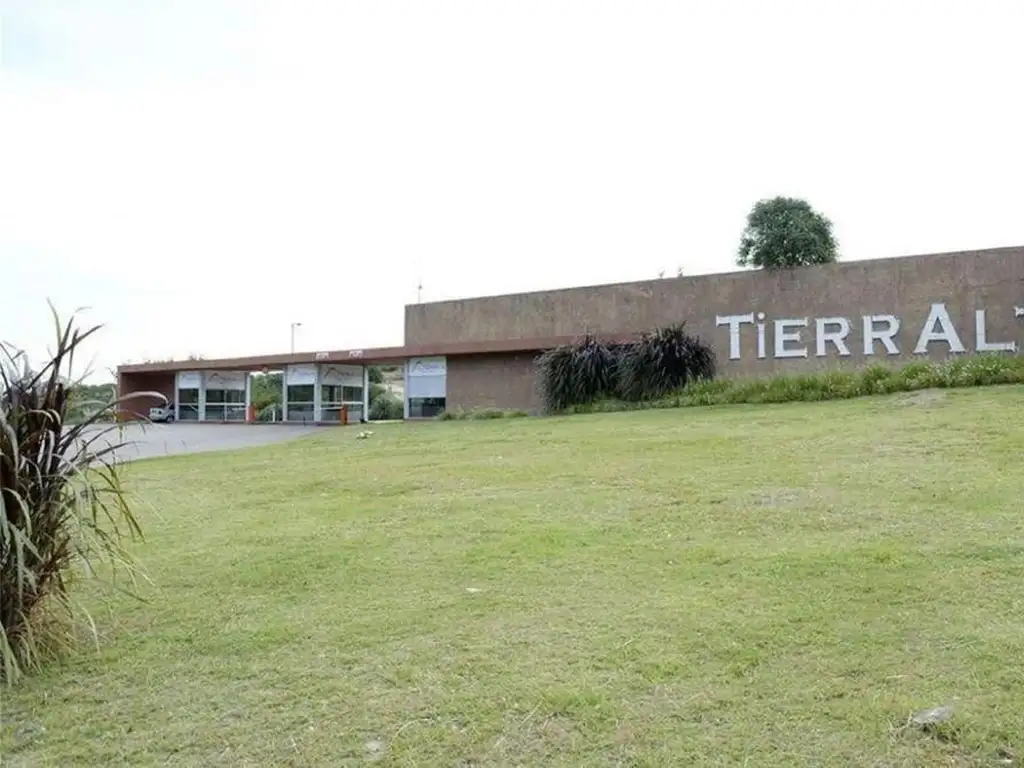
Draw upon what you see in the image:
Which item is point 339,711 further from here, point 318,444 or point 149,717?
point 318,444

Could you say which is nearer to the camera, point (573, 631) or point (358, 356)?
point (573, 631)

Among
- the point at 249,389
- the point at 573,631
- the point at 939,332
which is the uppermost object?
the point at 939,332

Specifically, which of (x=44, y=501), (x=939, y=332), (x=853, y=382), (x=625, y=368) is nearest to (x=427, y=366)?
(x=625, y=368)

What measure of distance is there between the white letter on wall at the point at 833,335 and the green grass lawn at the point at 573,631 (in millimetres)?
8836

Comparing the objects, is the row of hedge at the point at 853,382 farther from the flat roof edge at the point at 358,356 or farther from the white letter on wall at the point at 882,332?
the flat roof edge at the point at 358,356

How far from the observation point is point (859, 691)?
2.58 meters

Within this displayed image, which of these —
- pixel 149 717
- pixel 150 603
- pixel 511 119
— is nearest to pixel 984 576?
pixel 149 717

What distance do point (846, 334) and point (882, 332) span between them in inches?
23.7

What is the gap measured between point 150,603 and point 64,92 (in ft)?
20.2

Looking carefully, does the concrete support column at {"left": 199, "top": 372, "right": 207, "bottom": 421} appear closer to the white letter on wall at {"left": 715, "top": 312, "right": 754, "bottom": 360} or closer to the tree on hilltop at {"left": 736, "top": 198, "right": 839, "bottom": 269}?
the white letter on wall at {"left": 715, "top": 312, "right": 754, "bottom": 360}

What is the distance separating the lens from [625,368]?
14.8m

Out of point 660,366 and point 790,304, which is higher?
point 790,304

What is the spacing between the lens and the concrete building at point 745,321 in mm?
13539

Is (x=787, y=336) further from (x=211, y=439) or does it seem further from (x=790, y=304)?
(x=211, y=439)
